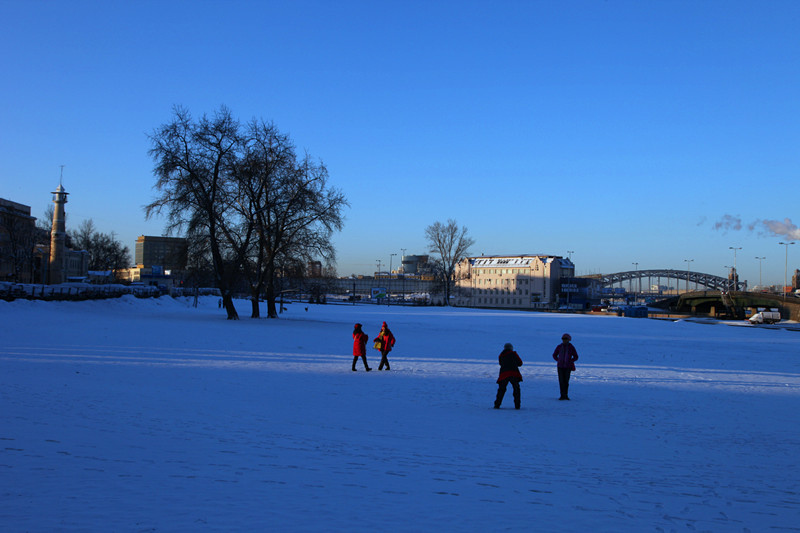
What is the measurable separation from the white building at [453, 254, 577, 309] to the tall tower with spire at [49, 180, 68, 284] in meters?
82.4

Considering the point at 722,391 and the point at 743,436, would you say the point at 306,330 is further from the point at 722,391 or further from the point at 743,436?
the point at 743,436

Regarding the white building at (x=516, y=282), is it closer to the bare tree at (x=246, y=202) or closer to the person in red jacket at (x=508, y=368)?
the bare tree at (x=246, y=202)

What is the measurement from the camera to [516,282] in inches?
5758

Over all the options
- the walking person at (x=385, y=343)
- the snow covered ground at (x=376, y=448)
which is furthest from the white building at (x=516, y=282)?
the snow covered ground at (x=376, y=448)

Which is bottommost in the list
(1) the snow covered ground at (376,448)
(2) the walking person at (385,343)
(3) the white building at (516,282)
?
(1) the snow covered ground at (376,448)

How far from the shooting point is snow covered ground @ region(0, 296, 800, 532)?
20.5 ft

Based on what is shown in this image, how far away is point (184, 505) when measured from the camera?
20.3 ft

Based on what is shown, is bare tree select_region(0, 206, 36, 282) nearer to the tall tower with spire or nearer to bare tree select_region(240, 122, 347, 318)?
the tall tower with spire

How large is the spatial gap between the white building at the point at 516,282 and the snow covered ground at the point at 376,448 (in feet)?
393

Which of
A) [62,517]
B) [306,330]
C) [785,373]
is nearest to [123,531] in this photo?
[62,517]

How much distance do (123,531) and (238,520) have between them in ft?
3.35

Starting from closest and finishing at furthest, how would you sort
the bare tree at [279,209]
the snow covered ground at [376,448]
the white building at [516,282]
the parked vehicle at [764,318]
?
1. the snow covered ground at [376,448]
2. the bare tree at [279,209]
3. the parked vehicle at [764,318]
4. the white building at [516,282]

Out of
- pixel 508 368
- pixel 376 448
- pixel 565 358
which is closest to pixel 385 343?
pixel 565 358

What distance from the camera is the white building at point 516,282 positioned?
465ft
